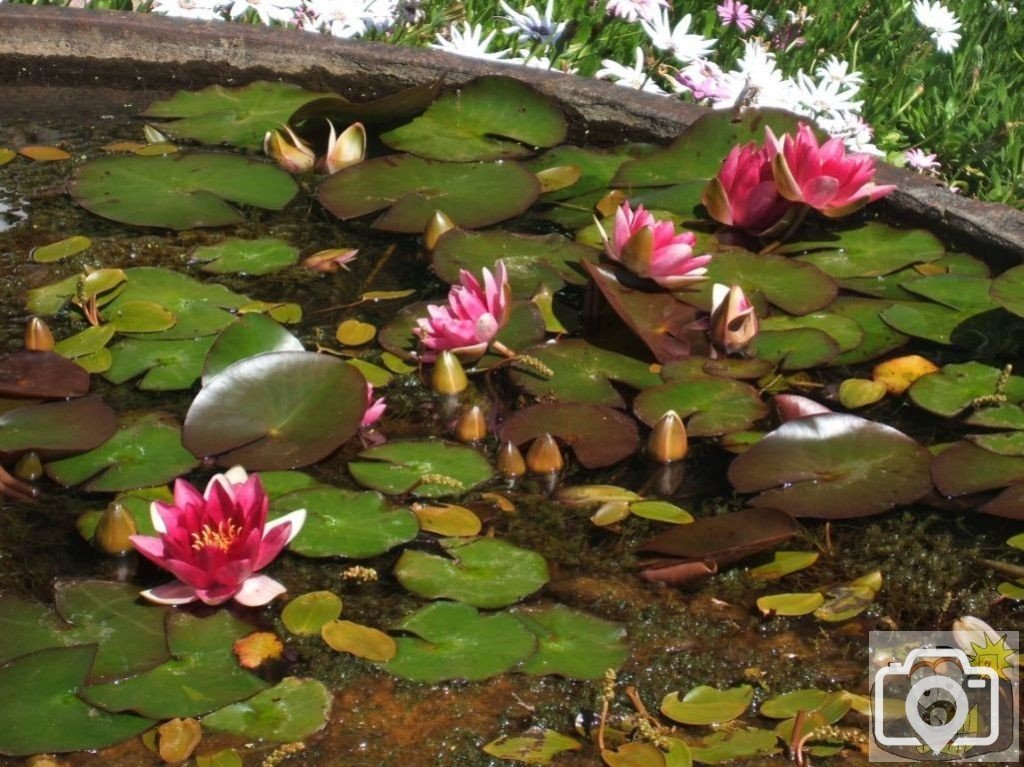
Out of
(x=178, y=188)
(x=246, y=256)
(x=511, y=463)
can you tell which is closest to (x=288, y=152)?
(x=178, y=188)

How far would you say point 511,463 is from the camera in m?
1.84

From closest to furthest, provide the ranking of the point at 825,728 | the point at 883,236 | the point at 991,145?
the point at 825,728, the point at 883,236, the point at 991,145

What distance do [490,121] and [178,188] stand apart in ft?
2.25

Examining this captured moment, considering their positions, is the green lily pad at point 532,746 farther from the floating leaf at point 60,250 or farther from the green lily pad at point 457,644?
the floating leaf at point 60,250

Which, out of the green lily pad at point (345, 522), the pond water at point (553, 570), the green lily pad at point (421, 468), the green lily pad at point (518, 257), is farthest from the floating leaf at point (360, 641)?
the green lily pad at point (518, 257)

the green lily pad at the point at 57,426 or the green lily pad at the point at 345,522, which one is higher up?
the green lily pad at the point at 345,522

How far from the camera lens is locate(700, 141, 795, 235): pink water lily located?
7.85ft

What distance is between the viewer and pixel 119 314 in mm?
2135

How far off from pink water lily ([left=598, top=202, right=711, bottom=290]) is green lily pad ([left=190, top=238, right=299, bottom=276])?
577 millimetres

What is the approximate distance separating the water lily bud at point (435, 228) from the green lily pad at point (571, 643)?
0.94m

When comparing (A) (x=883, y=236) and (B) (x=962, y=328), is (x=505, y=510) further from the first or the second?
(A) (x=883, y=236)

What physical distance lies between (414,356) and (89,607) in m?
0.71

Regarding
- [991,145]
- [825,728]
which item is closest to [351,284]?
[825,728]

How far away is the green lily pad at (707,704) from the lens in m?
1.42
